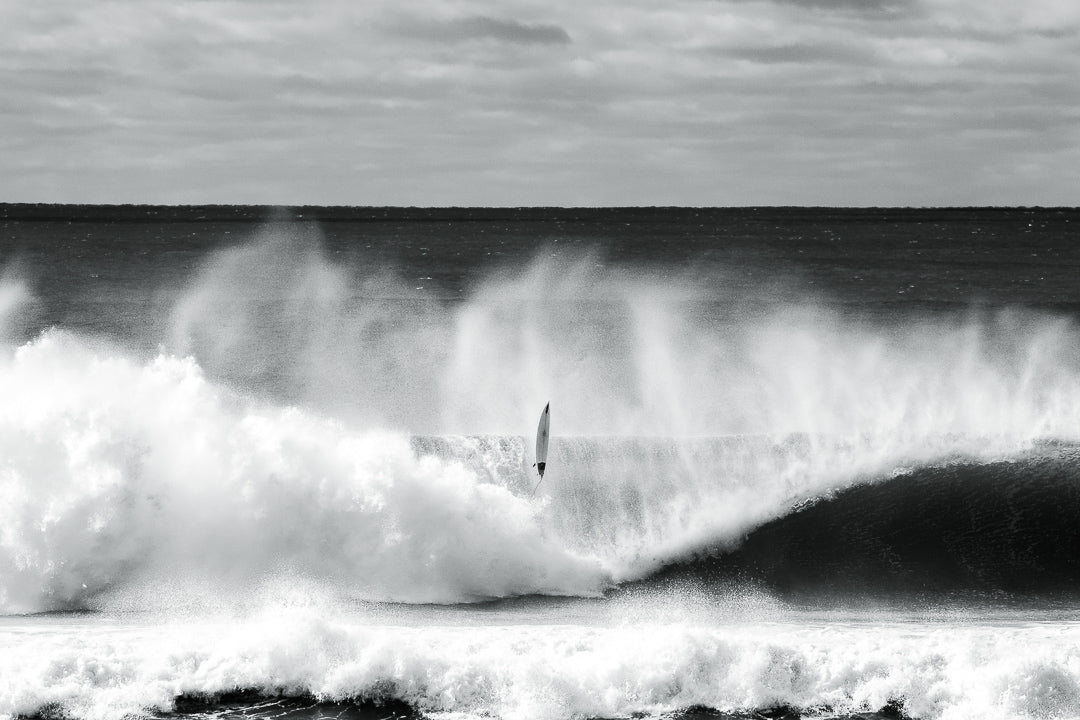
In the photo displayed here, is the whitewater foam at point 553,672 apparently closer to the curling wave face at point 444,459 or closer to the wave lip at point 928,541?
the curling wave face at point 444,459

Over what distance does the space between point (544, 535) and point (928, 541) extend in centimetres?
544

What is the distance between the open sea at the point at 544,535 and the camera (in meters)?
11.8

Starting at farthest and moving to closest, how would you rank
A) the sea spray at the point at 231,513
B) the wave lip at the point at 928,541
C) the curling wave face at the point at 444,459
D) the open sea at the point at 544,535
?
the wave lip at the point at 928,541, the curling wave face at the point at 444,459, the sea spray at the point at 231,513, the open sea at the point at 544,535

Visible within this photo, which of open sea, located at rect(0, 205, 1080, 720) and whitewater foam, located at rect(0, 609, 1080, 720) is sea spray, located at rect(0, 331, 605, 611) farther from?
whitewater foam, located at rect(0, 609, 1080, 720)

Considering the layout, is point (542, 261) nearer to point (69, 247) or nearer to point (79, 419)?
point (69, 247)

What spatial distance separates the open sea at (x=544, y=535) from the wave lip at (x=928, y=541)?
59 mm

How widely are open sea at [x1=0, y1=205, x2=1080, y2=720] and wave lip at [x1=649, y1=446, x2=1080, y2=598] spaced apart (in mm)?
59

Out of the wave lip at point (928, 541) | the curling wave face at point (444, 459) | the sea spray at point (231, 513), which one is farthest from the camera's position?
the wave lip at point (928, 541)

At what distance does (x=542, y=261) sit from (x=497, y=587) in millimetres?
67396

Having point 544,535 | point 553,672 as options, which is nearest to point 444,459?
point 544,535

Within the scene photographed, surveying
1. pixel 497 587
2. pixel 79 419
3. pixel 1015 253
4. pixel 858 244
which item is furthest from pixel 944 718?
pixel 858 244

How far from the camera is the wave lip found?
15.9m

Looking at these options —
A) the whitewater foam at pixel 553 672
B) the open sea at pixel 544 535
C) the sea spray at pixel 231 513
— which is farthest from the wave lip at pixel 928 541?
the whitewater foam at pixel 553 672

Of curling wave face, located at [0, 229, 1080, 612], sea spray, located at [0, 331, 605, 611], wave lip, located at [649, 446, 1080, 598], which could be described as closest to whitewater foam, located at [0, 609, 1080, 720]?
sea spray, located at [0, 331, 605, 611]
